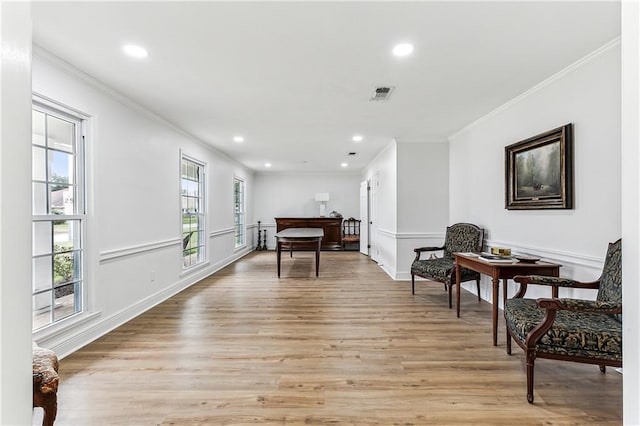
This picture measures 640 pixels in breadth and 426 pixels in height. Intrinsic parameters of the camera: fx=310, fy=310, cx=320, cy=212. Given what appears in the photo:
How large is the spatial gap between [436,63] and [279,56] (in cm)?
120

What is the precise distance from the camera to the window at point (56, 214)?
7.51ft

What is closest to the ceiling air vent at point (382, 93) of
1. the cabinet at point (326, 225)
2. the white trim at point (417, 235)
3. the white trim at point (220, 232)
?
the white trim at point (417, 235)

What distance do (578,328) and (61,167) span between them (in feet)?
12.5

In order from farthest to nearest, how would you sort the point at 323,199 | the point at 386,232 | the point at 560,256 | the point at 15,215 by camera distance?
the point at 323,199 → the point at 386,232 → the point at 560,256 → the point at 15,215

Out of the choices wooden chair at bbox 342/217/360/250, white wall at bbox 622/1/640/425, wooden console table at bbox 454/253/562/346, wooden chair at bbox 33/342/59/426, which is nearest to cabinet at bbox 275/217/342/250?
wooden chair at bbox 342/217/360/250

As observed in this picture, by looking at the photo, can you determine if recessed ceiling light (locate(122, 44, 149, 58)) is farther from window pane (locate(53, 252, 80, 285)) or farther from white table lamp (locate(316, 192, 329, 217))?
white table lamp (locate(316, 192, 329, 217))

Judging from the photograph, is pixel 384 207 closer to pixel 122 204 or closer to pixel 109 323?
pixel 122 204

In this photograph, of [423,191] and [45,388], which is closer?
[45,388]

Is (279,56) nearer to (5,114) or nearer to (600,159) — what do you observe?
(5,114)

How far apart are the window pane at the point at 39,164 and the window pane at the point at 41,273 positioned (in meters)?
0.60

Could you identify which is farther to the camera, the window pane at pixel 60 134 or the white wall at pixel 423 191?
the white wall at pixel 423 191

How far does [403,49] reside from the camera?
7.12 feet

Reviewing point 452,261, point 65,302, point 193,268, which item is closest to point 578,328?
point 452,261

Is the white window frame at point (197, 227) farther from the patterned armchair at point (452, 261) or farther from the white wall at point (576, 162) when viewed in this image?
the white wall at point (576, 162)
